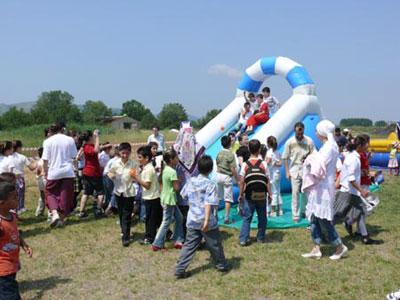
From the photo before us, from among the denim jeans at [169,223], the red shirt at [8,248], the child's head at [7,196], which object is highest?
the child's head at [7,196]

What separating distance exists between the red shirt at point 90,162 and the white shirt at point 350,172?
424 centimetres

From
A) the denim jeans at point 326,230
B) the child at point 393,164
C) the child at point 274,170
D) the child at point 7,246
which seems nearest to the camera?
the child at point 7,246

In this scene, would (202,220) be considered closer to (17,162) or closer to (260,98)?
(17,162)

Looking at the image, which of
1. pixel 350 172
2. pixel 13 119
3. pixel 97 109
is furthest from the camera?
pixel 97 109

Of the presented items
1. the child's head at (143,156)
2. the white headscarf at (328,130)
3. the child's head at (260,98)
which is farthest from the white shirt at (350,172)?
the child's head at (260,98)

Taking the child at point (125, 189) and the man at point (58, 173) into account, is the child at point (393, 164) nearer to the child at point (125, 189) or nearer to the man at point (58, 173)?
the child at point (125, 189)

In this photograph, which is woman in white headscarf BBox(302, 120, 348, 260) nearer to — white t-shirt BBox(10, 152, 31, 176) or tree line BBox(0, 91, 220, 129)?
white t-shirt BBox(10, 152, 31, 176)

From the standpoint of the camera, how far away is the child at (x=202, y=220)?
4.48 meters

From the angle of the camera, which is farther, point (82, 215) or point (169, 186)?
point (82, 215)

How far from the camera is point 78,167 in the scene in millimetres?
8203

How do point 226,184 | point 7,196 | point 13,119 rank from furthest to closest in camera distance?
point 13,119
point 226,184
point 7,196

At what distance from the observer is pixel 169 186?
5301 millimetres

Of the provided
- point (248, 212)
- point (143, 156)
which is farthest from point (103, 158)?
point (248, 212)

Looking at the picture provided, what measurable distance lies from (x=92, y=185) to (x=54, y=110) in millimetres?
79635
